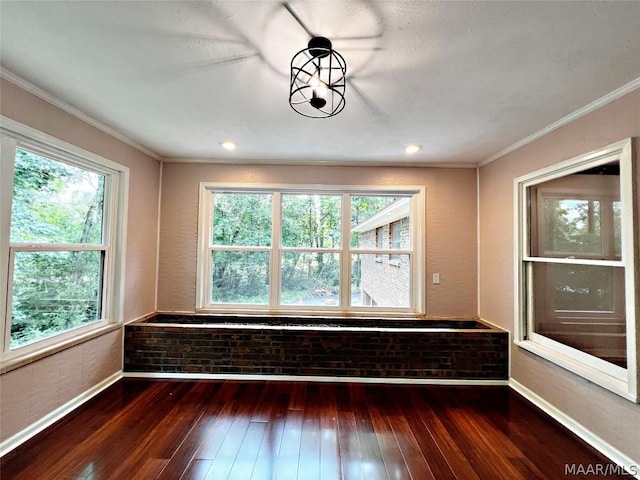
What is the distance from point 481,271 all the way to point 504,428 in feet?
5.75

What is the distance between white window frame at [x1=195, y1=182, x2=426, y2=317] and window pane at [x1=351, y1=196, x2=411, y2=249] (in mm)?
74

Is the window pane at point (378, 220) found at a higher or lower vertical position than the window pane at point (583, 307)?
higher

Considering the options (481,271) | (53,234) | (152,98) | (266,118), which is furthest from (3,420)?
(481,271)

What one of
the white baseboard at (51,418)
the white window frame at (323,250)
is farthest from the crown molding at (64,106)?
the white baseboard at (51,418)

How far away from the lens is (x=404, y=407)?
8.41 ft

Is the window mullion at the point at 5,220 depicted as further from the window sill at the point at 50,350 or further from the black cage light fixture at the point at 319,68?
the black cage light fixture at the point at 319,68

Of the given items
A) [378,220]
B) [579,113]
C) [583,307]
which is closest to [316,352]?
[378,220]

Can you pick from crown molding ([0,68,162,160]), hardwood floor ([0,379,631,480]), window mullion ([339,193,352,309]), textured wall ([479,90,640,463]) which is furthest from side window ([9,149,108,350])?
textured wall ([479,90,640,463])

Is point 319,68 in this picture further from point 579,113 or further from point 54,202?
point 54,202

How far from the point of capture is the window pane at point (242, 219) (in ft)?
12.3

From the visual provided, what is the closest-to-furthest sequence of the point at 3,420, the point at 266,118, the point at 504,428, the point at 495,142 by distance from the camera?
the point at 3,420 < the point at 504,428 < the point at 266,118 < the point at 495,142

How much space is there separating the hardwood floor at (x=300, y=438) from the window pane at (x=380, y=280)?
1.11 meters

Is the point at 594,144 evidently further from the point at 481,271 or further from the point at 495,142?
the point at 481,271

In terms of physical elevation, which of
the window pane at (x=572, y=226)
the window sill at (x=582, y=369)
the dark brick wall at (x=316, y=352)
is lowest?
the dark brick wall at (x=316, y=352)
